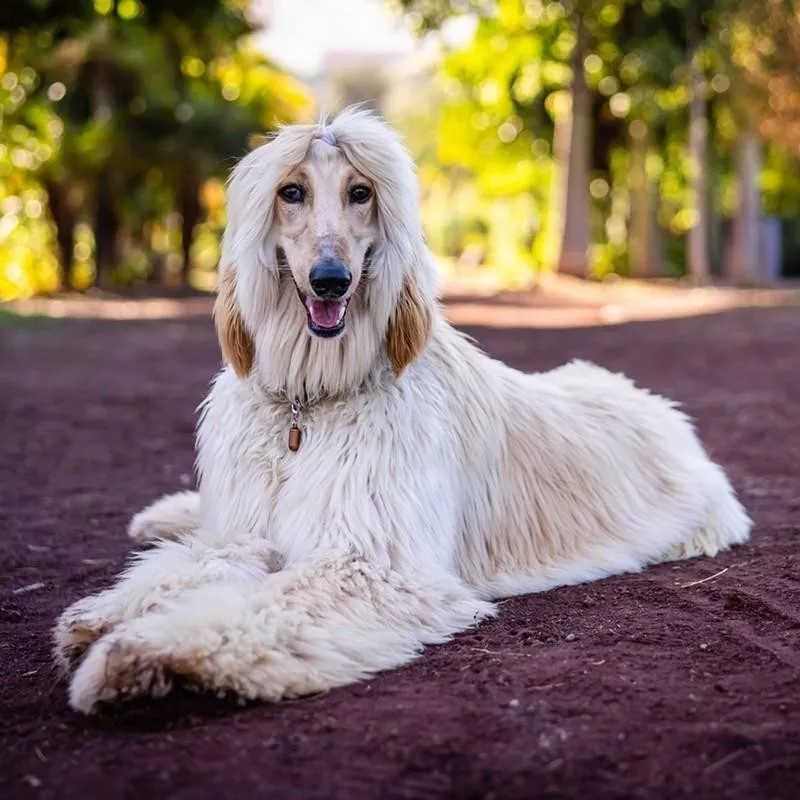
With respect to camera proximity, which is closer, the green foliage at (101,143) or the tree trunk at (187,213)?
the green foliage at (101,143)

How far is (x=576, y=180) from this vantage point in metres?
26.0

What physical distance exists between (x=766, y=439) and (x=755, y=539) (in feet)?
8.92

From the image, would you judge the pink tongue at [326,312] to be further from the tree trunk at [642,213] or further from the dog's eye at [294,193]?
the tree trunk at [642,213]

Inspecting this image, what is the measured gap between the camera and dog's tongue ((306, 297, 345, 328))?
3.73 meters

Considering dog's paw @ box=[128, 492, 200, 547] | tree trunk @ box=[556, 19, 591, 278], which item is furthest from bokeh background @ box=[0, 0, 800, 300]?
dog's paw @ box=[128, 492, 200, 547]

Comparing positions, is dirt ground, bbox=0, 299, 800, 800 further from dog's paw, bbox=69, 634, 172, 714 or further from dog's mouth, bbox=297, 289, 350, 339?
dog's mouth, bbox=297, 289, 350, 339

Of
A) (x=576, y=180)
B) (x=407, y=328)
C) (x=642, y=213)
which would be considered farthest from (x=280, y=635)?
(x=642, y=213)

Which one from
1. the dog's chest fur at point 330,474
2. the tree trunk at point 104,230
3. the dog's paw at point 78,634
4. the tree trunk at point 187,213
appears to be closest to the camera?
the dog's paw at point 78,634

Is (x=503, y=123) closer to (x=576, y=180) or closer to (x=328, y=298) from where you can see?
(x=576, y=180)

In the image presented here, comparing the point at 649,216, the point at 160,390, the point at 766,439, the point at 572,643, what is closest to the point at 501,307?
the point at 649,216

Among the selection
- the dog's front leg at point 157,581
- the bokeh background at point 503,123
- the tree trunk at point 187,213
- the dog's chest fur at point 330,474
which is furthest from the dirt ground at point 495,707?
the tree trunk at point 187,213

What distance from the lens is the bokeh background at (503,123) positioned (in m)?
24.2

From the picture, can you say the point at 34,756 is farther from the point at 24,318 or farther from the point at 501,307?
the point at 501,307

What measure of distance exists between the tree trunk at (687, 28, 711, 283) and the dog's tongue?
2213 cm
